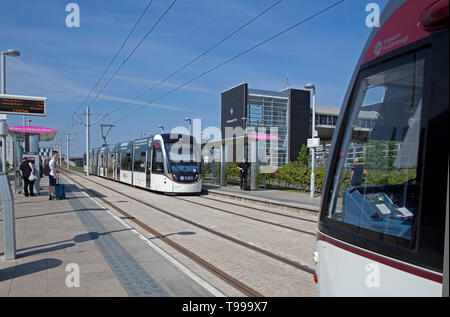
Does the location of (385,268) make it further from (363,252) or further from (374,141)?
(374,141)

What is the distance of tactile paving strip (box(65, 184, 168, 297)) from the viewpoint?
4.46 metres

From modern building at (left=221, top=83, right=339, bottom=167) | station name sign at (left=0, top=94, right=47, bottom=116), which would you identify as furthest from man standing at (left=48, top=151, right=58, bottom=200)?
modern building at (left=221, top=83, right=339, bottom=167)

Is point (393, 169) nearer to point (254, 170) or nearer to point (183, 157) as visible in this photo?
point (183, 157)

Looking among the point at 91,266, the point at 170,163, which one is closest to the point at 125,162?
the point at 170,163

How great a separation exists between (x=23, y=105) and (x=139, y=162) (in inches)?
436

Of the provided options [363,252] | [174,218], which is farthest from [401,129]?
[174,218]

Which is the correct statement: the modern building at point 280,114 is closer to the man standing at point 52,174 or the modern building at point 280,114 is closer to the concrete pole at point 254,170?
the concrete pole at point 254,170

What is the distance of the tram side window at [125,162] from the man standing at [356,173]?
21820 mm

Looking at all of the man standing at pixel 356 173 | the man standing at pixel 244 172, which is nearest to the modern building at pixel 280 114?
the man standing at pixel 244 172

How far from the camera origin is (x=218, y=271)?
5402 millimetres

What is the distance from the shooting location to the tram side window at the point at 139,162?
20.4 m

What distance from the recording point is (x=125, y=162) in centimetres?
2459

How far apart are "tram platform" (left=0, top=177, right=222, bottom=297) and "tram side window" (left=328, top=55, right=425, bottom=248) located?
7.91ft

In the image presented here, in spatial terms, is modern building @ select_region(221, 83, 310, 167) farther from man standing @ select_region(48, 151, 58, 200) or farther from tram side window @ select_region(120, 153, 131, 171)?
man standing @ select_region(48, 151, 58, 200)
